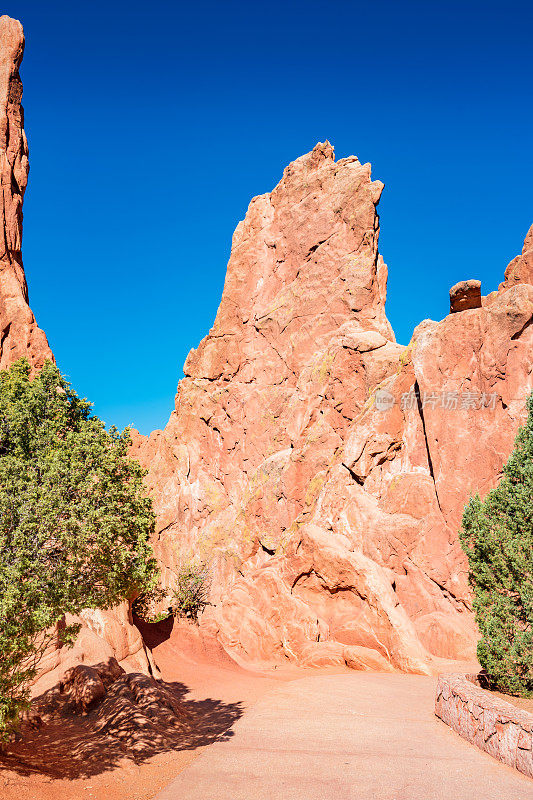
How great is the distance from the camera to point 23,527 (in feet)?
35.7

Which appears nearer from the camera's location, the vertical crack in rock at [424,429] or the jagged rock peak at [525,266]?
the vertical crack in rock at [424,429]

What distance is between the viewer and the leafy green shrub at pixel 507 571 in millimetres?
17188

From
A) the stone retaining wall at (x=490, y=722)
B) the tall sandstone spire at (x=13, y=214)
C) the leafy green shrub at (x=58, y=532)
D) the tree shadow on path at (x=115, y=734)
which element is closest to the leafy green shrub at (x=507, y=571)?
the stone retaining wall at (x=490, y=722)

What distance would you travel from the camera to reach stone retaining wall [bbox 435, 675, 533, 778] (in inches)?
465

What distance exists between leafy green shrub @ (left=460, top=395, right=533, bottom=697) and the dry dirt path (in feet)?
9.93

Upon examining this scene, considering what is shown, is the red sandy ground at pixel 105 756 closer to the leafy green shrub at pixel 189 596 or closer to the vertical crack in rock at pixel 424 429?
the leafy green shrub at pixel 189 596

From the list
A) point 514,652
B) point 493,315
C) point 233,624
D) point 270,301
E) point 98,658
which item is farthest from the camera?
point 270,301

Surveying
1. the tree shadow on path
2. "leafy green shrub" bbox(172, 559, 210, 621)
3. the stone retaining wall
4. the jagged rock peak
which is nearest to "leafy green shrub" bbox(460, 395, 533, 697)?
the stone retaining wall

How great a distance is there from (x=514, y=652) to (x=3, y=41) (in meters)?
61.4

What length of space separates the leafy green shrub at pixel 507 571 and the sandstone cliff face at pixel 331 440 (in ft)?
33.1

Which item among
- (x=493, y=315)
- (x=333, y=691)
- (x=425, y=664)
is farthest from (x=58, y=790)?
(x=493, y=315)

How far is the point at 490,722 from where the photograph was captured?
13047mm

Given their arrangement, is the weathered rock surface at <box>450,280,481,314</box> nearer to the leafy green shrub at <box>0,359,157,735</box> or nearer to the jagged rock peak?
the jagged rock peak

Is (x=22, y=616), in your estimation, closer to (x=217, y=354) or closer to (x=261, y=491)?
(x=261, y=491)
